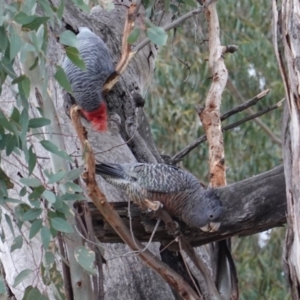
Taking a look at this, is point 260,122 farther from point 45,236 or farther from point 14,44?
point 14,44

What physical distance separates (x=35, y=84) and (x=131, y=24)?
0.34 metres

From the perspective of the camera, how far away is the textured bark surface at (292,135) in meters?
1.48

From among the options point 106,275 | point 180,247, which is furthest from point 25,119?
point 106,275

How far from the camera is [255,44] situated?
17.3 ft

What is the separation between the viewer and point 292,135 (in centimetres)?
151

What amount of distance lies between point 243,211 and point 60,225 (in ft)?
1.91

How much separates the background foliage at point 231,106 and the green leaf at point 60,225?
3651 millimetres

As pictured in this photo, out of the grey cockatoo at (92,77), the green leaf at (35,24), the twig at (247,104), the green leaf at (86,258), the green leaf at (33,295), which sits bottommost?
the green leaf at (33,295)

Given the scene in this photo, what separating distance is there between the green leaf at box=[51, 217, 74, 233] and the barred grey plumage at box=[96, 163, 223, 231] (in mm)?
417

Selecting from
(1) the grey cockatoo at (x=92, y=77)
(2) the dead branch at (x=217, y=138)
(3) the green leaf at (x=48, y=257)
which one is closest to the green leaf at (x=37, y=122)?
(3) the green leaf at (x=48, y=257)

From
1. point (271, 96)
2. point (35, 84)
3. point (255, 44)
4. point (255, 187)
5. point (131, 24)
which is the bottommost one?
point (255, 187)

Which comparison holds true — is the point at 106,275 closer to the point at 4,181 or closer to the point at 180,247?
the point at 180,247

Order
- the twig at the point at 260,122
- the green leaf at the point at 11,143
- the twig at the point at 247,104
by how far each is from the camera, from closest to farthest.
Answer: the green leaf at the point at 11,143 → the twig at the point at 247,104 → the twig at the point at 260,122

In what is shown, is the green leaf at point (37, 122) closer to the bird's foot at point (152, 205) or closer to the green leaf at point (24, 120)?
the green leaf at point (24, 120)
